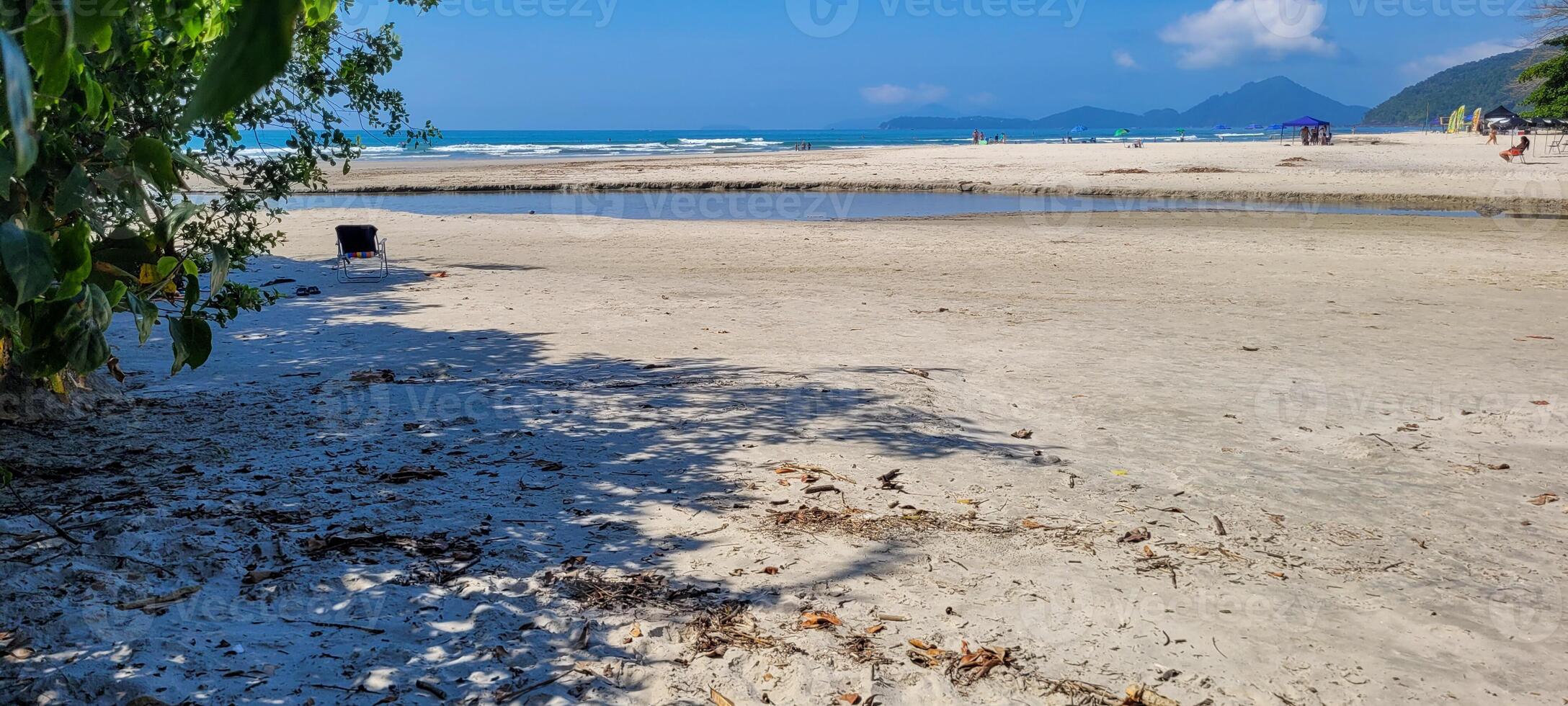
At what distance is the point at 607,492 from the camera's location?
16.2ft

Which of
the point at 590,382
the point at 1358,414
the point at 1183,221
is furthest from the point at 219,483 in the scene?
the point at 1183,221

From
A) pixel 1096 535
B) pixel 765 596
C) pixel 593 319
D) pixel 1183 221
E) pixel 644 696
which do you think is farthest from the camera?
pixel 1183 221

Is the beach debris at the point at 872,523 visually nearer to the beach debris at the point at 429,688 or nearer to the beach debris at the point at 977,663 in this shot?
the beach debris at the point at 977,663

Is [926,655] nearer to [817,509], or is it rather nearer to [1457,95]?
[817,509]

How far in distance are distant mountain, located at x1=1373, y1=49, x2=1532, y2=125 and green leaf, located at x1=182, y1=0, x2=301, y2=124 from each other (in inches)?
7385

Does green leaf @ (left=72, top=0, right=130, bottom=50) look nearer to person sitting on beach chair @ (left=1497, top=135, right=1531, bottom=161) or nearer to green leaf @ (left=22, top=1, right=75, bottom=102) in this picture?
green leaf @ (left=22, top=1, right=75, bottom=102)

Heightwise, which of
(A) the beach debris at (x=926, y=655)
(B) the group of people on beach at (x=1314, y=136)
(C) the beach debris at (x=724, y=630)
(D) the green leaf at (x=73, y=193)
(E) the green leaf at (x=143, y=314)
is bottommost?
(A) the beach debris at (x=926, y=655)

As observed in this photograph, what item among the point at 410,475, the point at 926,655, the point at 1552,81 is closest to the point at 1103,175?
the point at 1552,81

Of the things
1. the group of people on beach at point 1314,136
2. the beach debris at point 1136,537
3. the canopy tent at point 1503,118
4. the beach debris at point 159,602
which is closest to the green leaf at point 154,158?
the beach debris at point 159,602

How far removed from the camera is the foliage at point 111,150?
1.63 feet

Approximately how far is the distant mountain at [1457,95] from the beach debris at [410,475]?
184771 mm

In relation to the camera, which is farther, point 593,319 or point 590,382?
point 593,319

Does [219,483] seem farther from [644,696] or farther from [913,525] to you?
[913,525]

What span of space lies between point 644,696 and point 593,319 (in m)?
6.94
